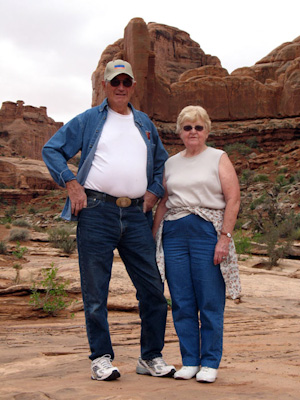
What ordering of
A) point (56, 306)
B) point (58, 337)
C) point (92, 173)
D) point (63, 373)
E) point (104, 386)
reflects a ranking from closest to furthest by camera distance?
1. point (104, 386)
2. point (63, 373)
3. point (92, 173)
4. point (58, 337)
5. point (56, 306)

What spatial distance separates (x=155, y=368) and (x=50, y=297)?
11.2ft

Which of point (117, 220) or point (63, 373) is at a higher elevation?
point (117, 220)

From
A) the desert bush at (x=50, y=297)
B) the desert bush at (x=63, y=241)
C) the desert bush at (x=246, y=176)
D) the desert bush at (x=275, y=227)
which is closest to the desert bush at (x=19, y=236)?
the desert bush at (x=63, y=241)

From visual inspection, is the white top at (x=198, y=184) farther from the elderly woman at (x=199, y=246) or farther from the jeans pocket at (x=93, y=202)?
the jeans pocket at (x=93, y=202)

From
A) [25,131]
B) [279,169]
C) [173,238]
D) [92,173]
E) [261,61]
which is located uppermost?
[261,61]

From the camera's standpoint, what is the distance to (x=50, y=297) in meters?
6.18

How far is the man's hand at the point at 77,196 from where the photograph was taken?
3.12 meters

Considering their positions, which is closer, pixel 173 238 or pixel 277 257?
pixel 173 238

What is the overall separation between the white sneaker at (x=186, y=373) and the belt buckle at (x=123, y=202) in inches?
45.3

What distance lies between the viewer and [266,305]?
21.0 ft

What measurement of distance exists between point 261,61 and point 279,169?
28716 mm

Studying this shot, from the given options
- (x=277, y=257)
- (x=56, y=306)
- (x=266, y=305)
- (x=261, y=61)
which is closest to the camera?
(x=56, y=306)

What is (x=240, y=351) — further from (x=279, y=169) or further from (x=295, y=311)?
(x=279, y=169)

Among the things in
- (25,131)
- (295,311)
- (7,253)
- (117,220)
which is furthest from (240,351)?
(25,131)
